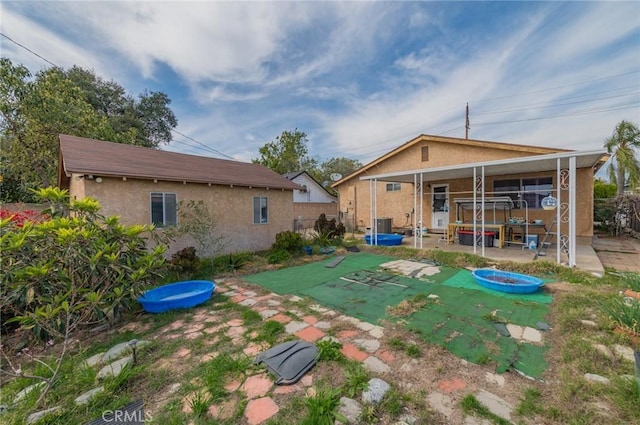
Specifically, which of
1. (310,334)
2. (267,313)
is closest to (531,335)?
(310,334)

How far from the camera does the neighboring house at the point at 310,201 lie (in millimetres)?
18422

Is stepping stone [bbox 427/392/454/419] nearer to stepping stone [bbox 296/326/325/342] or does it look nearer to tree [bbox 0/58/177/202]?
stepping stone [bbox 296/326/325/342]

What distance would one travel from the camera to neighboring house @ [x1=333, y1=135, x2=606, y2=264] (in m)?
7.95

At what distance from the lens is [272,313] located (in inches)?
158

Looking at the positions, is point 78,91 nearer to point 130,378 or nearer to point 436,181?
point 130,378

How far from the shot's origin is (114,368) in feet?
8.70

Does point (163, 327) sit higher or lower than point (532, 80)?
lower

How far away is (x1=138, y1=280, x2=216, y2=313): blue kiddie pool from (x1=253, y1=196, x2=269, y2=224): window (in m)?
4.24

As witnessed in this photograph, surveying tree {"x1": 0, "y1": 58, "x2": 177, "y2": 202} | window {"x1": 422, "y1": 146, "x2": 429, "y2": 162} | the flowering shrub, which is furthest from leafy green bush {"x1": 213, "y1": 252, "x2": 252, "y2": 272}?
window {"x1": 422, "y1": 146, "x2": 429, "y2": 162}

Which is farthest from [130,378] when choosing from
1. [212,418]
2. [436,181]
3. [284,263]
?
[436,181]

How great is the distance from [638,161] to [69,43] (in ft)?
77.3

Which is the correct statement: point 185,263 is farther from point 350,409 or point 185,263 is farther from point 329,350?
point 350,409

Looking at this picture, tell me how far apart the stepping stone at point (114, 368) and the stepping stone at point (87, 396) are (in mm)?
210

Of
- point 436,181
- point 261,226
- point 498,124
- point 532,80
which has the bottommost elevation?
point 261,226
